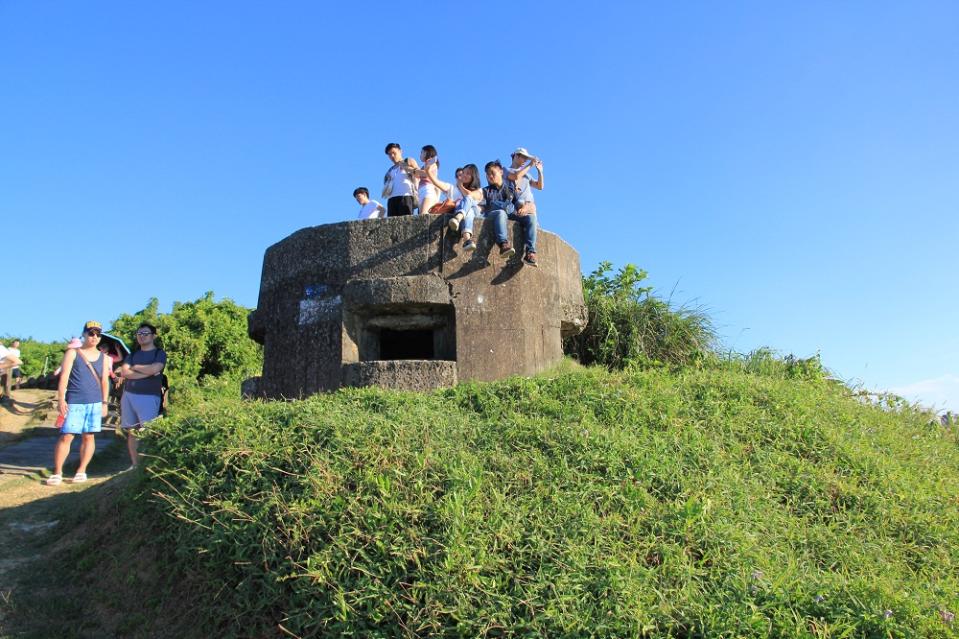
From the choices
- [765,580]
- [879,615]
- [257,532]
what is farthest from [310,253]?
[879,615]

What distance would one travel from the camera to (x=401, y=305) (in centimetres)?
576

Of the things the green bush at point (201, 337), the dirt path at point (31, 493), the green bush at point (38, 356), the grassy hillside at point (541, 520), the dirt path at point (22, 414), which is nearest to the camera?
the grassy hillside at point (541, 520)

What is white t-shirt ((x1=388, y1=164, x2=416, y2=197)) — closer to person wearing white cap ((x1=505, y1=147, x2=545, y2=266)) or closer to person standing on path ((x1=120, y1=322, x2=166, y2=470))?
person wearing white cap ((x1=505, y1=147, x2=545, y2=266))

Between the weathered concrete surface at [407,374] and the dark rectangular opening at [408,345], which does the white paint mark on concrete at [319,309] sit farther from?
the dark rectangular opening at [408,345]

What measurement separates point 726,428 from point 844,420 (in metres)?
1.40

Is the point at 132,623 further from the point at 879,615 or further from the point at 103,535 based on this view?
the point at 879,615

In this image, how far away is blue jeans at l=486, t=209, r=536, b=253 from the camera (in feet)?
19.4

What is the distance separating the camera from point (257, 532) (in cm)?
315

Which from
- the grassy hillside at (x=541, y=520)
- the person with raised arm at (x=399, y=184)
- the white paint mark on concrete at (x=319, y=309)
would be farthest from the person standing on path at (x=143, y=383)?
the person with raised arm at (x=399, y=184)

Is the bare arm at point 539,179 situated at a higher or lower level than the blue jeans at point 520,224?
higher

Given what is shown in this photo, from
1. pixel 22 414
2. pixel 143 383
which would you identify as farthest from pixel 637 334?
pixel 22 414

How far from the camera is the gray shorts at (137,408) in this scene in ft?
20.6

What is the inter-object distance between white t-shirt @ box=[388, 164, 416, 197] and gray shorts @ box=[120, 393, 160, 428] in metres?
3.22

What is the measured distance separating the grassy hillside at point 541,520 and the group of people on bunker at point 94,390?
92.2 inches
